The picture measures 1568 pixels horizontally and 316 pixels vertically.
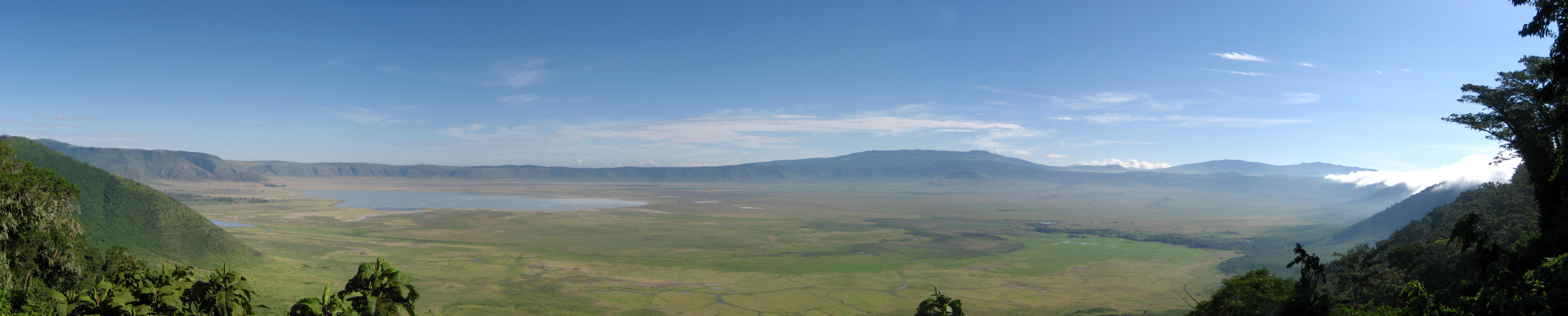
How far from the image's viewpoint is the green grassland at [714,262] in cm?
6019

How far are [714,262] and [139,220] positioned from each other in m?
60.0

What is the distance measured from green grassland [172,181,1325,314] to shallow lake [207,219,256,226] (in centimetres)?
228

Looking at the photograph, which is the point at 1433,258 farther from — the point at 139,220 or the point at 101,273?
the point at 139,220

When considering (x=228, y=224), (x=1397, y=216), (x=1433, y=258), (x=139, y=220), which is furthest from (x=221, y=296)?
(x=1397, y=216)

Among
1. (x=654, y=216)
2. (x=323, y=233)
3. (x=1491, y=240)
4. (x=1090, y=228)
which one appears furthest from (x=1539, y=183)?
(x=654, y=216)

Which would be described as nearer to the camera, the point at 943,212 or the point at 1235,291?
the point at 1235,291

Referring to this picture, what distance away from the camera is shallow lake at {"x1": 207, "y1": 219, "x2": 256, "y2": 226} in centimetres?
11269

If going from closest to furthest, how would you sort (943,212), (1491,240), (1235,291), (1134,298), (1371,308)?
(1235,291) < (1371,308) < (1491,240) < (1134,298) < (943,212)

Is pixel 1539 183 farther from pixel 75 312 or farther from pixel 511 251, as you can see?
pixel 511 251

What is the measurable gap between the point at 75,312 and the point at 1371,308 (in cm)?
4466

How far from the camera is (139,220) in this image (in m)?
64.5

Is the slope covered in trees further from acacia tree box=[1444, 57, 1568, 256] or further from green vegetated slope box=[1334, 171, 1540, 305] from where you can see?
green vegetated slope box=[1334, 171, 1540, 305]

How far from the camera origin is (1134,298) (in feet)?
220

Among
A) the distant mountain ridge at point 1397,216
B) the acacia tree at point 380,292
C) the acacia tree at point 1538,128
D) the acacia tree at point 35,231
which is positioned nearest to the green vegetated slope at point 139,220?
the acacia tree at point 35,231
